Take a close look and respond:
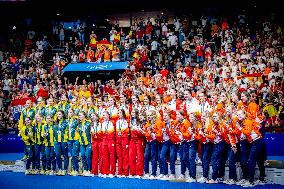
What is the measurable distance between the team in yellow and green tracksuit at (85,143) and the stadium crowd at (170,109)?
1.1 inches

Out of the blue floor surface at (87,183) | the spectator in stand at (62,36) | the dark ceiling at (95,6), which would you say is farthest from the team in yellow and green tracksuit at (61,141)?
the dark ceiling at (95,6)

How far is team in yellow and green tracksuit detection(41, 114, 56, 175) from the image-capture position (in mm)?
11492

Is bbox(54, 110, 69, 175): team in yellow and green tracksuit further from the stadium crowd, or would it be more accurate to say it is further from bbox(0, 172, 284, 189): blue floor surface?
bbox(0, 172, 284, 189): blue floor surface

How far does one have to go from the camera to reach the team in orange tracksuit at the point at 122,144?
34.4ft

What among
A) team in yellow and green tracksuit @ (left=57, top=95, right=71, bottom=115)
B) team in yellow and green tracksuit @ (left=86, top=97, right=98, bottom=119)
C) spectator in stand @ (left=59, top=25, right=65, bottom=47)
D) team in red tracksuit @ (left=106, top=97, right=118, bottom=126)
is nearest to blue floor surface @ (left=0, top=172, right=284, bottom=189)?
team in red tracksuit @ (left=106, top=97, right=118, bottom=126)

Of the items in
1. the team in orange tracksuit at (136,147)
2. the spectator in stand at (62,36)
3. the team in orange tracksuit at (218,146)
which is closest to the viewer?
the team in orange tracksuit at (218,146)

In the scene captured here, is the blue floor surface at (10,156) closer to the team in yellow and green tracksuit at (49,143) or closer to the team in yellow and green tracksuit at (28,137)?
the team in yellow and green tracksuit at (28,137)

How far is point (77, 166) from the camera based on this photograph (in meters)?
11.2

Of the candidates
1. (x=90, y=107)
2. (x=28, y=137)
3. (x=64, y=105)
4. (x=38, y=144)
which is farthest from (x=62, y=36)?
(x=38, y=144)

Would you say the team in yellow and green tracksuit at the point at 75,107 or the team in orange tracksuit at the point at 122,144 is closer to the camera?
the team in orange tracksuit at the point at 122,144

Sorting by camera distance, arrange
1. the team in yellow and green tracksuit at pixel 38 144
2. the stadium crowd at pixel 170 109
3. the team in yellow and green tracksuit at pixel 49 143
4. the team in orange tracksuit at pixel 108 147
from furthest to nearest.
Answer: the team in yellow and green tracksuit at pixel 38 144 → the team in yellow and green tracksuit at pixel 49 143 → the team in orange tracksuit at pixel 108 147 → the stadium crowd at pixel 170 109

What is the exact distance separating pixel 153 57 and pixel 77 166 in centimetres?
863

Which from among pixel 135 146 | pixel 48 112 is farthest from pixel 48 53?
pixel 135 146

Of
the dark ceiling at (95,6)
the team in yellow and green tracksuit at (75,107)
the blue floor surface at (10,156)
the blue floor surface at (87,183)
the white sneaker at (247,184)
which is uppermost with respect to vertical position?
the dark ceiling at (95,6)
